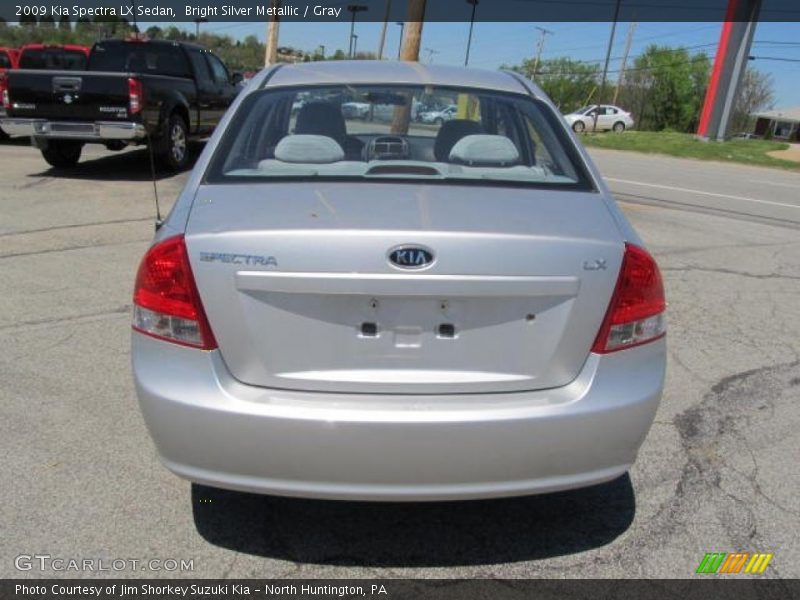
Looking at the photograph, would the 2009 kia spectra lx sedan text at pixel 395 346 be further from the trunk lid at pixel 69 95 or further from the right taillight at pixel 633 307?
the trunk lid at pixel 69 95

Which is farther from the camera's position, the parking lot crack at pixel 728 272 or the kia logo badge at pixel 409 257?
the parking lot crack at pixel 728 272

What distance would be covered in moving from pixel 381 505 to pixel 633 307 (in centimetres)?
130

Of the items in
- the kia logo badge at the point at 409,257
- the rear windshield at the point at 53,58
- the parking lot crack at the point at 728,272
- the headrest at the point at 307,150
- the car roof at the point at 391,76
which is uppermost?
the car roof at the point at 391,76

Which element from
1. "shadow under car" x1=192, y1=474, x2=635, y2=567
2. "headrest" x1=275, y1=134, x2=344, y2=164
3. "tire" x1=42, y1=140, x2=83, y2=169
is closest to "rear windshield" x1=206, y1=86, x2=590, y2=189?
"headrest" x1=275, y1=134, x2=344, y2=164

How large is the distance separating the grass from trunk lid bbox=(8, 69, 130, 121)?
19809mm

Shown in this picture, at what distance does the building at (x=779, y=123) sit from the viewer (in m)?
75.1

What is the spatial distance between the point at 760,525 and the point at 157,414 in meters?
2.34

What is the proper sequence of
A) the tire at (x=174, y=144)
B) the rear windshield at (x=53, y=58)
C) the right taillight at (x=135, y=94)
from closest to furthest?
1. the right taillight at (x=135, y=94)
2. the tire at (x=174, y=144)
3. the rear windshield at (x=53, y=58)

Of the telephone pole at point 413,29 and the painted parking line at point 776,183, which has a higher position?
the telephone pole at point 413,29

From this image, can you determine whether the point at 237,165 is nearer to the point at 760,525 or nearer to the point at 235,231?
the point at 235,231

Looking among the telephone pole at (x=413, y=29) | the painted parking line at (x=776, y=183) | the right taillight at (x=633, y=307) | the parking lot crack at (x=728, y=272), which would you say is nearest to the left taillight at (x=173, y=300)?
the right taillight at (x=633, y=307)

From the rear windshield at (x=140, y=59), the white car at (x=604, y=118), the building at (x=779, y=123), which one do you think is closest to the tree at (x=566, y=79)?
the building at (x=779, y=123)

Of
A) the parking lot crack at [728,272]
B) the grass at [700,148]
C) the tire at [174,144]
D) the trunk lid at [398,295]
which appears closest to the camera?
the trunk lid at [398,295]

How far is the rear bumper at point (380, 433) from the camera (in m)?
2.22
